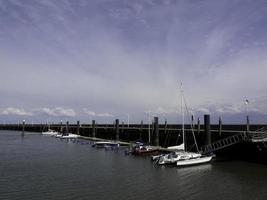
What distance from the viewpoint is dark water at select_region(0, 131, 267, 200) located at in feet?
121

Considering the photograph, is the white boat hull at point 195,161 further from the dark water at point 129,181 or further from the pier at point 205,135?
the pier at point 205,135

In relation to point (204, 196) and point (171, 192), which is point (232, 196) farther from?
point (171, 192)

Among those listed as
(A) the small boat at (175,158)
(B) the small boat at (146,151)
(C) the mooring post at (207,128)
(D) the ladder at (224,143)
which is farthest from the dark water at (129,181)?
(B) the small boat at (146,151)

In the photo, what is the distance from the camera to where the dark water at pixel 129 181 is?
3693 centimetres

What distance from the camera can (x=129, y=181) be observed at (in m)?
43.6

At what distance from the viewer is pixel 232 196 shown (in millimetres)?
36656

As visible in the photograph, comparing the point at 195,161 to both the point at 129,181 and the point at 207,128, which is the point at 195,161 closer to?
the point at 207,128

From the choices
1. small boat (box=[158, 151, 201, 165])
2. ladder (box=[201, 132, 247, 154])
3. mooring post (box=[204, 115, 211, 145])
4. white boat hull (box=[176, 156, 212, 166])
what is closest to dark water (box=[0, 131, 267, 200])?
white boat hull (box=[176, 156, 212, 166])

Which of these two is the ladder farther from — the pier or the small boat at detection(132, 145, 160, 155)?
the small boat at detection(132, 145, 160, 155)

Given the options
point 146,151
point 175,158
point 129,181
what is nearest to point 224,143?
point 175,158

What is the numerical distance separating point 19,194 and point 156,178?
1688 cm

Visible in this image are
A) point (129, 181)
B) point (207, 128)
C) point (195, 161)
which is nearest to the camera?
point (129, 181)

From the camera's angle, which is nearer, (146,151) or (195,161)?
(195,161)

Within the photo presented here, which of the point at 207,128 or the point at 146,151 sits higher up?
the point at 207,128
